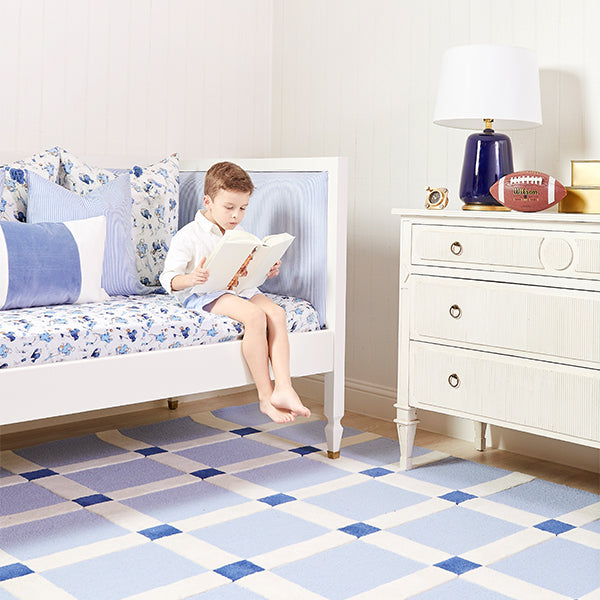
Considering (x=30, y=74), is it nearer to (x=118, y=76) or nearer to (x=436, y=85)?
(x=118, y=76)

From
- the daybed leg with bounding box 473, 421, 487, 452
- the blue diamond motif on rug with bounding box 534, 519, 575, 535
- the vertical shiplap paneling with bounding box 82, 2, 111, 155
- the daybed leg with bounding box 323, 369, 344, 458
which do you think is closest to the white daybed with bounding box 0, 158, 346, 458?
the daybed leg with bounding box 323, 369, 344, 458

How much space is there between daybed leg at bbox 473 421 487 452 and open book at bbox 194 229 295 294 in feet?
2.69

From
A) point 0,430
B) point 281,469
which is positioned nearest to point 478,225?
point 281,469

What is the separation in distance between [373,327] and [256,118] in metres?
0.97

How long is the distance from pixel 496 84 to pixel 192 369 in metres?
1.11

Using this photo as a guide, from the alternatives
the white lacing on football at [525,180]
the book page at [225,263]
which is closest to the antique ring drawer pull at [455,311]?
the white lacing on football at [525,180]

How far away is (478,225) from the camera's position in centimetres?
218

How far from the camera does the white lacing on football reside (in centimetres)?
212

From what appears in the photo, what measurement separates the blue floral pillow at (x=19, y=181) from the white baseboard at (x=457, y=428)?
1302 mm

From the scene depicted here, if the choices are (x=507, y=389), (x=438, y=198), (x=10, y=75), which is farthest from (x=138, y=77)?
(x=507, y=389)

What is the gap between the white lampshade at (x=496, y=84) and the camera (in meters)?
2.26

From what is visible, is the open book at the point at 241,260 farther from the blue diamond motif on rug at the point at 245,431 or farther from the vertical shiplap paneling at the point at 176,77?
the vertical shiplap paneling at the point at 176,77

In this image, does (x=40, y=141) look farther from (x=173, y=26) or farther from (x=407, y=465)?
(x=407, y=465)

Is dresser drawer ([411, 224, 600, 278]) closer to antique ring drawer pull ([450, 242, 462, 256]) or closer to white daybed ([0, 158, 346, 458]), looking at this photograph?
antique ring drawer pull ([450, 242, 462, 256])
